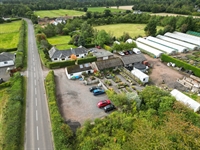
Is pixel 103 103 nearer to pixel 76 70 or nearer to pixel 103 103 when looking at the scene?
pixel 103 103

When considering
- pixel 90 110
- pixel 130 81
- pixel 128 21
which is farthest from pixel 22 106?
pixel 128 21

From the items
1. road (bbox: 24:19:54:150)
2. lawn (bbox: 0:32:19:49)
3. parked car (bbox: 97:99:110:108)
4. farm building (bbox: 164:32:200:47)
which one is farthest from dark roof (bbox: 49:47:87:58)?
farm building (bbox: 164:32:200:47)

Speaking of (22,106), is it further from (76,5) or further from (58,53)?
(76,5)

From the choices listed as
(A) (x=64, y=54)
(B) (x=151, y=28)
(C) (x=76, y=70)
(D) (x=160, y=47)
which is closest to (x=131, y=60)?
(C) (x=76, y=70)

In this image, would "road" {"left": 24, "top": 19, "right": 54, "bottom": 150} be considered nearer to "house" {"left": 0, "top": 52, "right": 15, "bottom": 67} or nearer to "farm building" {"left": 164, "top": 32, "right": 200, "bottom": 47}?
"house" {"left": 0, "top": 52, "right": 15, "bottom": 67}

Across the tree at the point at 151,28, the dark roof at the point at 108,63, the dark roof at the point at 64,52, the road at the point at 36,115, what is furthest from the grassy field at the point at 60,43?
the tree at the point at 151,28

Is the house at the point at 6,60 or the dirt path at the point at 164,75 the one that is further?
the house at the point at 6,60

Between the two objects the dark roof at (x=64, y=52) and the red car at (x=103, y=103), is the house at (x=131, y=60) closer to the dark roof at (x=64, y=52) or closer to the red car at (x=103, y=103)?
the dark roof at (x=64, y=52)
